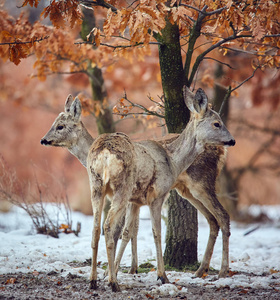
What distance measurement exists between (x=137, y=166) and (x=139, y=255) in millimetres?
2722

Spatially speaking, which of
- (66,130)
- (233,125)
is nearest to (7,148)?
(233,125)

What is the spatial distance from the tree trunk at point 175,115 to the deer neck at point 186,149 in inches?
23.3

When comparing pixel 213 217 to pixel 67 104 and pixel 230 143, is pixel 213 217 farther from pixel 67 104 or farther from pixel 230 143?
pixel 67 104

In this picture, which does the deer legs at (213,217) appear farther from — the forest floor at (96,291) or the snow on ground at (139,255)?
the forest floor at (96,291)

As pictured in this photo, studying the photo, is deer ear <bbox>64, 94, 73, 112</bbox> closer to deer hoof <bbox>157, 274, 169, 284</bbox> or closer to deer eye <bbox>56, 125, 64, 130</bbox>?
deer eye <bbox>56, 125, 64, 130</bbox>

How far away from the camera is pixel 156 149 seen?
6.62 metres

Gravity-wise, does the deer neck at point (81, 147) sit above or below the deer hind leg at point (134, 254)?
above

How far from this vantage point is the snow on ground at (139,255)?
20.4 ft

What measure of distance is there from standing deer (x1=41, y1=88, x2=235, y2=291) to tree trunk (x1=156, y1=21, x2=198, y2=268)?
413mm

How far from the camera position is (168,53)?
24.1 feet

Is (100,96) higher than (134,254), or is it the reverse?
(100,96)

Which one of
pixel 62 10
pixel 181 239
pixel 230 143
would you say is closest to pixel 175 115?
pixel 230 143

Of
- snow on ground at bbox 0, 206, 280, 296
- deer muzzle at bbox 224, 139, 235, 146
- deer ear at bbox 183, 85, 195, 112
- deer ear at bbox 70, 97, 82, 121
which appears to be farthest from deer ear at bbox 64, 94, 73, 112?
deer muzzle at bbox 224, 139, 235, 146

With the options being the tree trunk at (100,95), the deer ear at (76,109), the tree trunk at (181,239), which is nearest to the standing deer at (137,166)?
the deer ear at (76,109)
